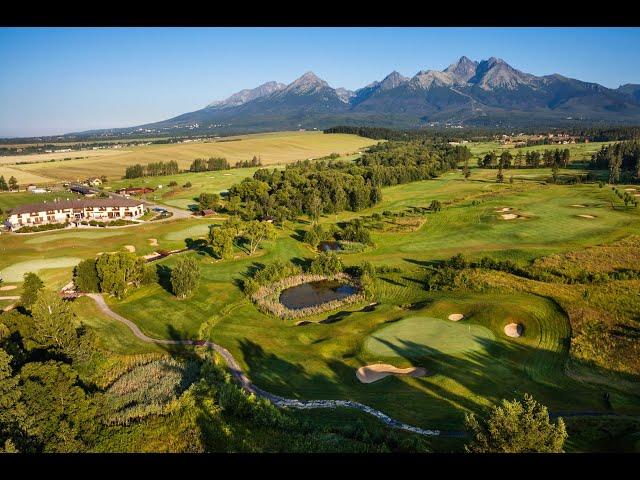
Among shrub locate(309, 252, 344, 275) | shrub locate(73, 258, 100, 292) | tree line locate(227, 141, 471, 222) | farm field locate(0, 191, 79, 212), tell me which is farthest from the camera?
farm field locate(0, 191, 79, 212)

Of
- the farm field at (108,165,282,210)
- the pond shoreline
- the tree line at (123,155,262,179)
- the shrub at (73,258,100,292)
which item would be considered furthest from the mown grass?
the tree line at (123,155,262,179)

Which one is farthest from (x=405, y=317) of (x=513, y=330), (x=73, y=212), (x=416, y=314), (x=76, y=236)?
(x=73, y=212)

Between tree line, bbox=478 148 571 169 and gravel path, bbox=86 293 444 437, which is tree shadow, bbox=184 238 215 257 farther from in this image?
tree line, bbox=478 148 571 169

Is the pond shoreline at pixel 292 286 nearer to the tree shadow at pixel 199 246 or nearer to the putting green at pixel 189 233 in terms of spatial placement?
the tree shadow at pixel 199 246

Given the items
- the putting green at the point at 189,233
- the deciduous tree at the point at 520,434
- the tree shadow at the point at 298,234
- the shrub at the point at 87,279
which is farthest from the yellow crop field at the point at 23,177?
the deciduous tree at the point at 520,434

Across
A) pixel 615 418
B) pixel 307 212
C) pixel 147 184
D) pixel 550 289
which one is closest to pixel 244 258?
pixel 307 212

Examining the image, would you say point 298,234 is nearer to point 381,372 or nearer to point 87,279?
point 87,279
